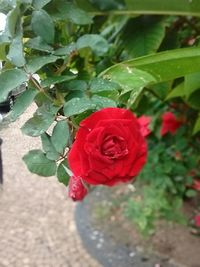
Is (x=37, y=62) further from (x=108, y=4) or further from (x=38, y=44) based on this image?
(x=108, y=4)

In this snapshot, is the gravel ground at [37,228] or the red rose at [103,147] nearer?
the red rose at [103,147]

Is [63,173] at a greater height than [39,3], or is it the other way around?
[39,3]

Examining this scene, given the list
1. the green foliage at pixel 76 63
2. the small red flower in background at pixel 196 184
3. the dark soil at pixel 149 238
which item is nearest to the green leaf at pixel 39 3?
the green foliage at pixel 76 63

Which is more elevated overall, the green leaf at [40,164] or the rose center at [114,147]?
the rose center at [114,147]

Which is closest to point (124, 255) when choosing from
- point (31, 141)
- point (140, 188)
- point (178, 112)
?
point (140, 188)

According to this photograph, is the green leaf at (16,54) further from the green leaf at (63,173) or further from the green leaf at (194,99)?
the green leaf at (194,99)

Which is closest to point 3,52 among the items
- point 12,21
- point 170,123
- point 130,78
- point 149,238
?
point 12,21
